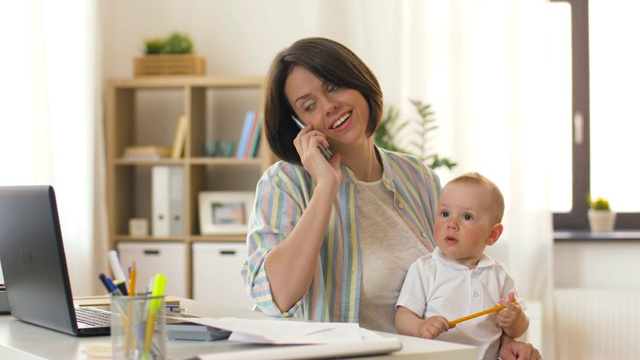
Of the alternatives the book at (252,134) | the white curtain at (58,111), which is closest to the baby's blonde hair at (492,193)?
the white curtain at (58,111)

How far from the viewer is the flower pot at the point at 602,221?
521 centimetres

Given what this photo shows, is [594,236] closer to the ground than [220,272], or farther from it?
farther from it

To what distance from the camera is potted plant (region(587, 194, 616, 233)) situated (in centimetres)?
521

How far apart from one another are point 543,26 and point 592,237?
44.7 inches

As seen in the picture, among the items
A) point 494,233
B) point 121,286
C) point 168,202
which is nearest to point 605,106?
point 168,202

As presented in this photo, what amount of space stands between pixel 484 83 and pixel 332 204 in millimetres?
3148

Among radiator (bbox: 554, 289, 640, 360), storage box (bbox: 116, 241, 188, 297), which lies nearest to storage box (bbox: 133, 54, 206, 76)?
storage box (bbox: 116, 241, 188, 297)

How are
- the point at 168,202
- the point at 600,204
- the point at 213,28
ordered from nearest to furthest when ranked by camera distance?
the point at 168,202 → the point at 600,204 → the point at 213,28

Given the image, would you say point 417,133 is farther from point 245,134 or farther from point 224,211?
Answer: point 224,211

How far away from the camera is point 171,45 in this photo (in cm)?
514

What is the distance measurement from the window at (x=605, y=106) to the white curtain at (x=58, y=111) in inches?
98.8

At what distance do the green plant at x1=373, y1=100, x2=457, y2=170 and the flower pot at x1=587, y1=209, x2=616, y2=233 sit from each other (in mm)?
866

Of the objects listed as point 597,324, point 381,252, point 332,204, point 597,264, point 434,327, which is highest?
point 332,204

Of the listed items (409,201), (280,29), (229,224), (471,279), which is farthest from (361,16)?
(471,279)
